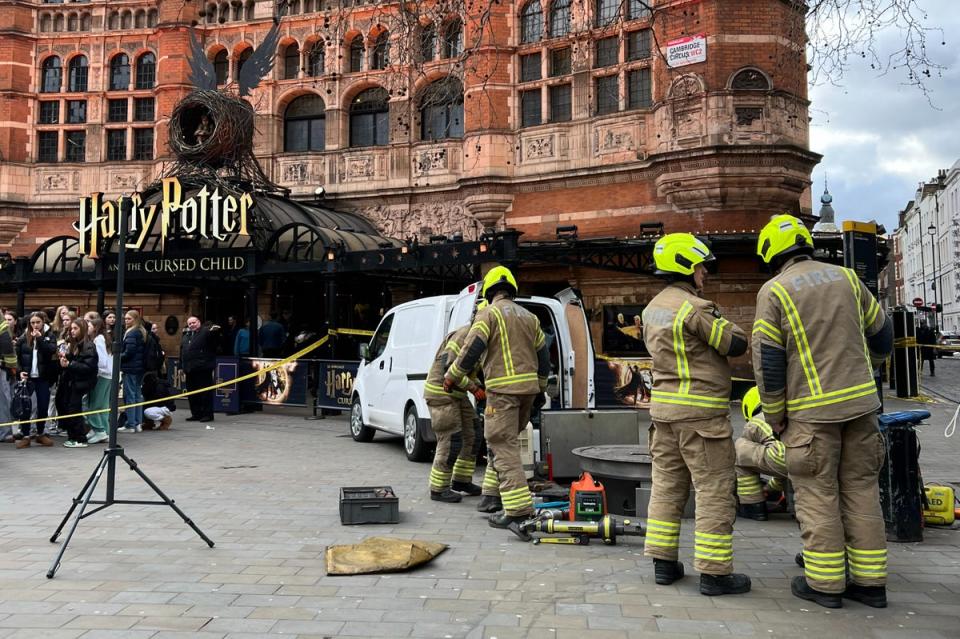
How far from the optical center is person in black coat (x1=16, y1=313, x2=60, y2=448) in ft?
37.2

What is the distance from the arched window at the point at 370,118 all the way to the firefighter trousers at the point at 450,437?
57.9 ft

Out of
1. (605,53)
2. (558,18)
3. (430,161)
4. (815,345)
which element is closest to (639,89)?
(605,53)

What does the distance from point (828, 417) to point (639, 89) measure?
1712cm

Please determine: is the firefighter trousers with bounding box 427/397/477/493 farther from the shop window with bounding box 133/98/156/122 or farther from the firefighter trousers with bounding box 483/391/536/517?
the shop window with bounding box 133/98/156/122

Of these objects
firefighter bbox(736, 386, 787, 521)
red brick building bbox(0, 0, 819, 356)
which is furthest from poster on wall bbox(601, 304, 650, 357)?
firefighter bbox(736, 386, 787, 521)

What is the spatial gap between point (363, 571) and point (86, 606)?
160 centimetres

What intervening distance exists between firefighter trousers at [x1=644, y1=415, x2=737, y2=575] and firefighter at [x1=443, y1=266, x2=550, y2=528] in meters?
1.66

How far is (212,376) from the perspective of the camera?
15117 mm

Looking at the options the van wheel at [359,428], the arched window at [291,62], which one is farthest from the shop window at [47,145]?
the van wheel at [359,428]

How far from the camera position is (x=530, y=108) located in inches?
855

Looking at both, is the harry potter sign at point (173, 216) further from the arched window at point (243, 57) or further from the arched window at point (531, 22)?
the arched window at point (531, 22)

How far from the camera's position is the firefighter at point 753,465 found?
6379 mm

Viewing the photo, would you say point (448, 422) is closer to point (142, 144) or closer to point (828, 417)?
point (828, 417)

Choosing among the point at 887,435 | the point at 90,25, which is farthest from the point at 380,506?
the point at 90,25
